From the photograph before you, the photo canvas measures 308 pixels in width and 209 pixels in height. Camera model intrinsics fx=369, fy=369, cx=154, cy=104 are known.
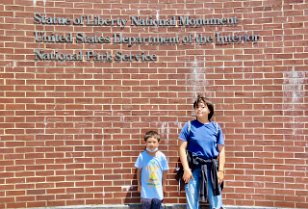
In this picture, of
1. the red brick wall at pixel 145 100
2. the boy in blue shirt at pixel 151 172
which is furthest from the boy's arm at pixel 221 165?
the boy in blue shirt at pixel 151 172

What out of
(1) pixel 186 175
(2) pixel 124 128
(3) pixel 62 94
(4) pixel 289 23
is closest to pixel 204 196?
(1) pixel 186 175

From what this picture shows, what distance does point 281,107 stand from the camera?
15.4ft

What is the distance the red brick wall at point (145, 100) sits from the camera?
15.2ft

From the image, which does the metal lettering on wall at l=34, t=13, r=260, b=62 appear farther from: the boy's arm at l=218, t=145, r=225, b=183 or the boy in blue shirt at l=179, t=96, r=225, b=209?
the boy's arm at l=218, t=145, r=225, b=183

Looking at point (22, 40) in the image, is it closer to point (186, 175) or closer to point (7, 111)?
point (7, 111)

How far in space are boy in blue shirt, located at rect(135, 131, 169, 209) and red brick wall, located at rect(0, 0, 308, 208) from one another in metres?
0.34

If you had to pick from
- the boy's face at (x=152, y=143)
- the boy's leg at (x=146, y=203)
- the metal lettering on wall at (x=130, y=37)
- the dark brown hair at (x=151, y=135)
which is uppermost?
the metal lettering on wall at (x=130, y=37)

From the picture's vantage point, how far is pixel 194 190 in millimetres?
4188

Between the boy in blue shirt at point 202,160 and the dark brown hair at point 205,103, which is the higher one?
the dark brown hair at point 205,103

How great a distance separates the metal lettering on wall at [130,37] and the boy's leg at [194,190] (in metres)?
1.58

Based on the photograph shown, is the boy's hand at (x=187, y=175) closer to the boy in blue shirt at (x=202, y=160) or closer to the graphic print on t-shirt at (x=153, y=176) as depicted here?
the boy in blue shirt at (x=202, y=160)

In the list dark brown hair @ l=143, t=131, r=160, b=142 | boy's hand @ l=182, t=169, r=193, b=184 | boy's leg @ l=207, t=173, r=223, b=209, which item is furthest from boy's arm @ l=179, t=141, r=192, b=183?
dark brown hair @ l=143, t=131, r=160, b=142

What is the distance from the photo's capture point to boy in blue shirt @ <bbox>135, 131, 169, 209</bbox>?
14.1 ft

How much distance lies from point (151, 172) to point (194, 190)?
1.78 ft
